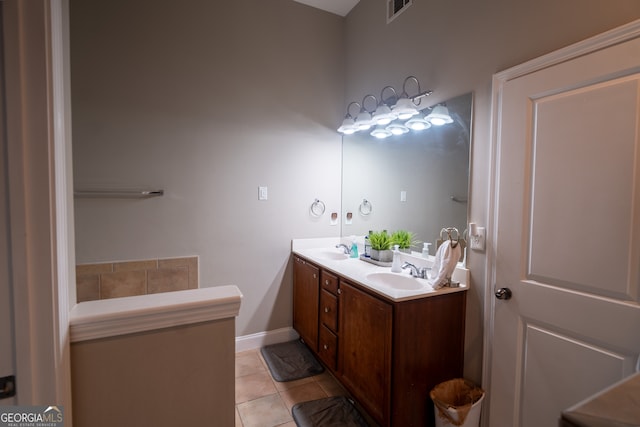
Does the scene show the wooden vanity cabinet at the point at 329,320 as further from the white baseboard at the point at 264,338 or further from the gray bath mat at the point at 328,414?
the white baseboard at the point at 264,338

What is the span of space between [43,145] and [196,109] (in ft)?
6.14

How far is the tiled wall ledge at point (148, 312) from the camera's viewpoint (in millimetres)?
886

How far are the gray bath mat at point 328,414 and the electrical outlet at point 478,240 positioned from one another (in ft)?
4.12

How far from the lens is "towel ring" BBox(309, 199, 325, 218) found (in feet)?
9.43

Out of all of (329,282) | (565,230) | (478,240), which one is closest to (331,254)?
(329,282)

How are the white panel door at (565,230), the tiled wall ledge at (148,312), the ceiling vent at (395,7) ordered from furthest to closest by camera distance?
the ceiling vent at (395,7), the white panel door at (565,230), the tiled wall ledge at (148,312)

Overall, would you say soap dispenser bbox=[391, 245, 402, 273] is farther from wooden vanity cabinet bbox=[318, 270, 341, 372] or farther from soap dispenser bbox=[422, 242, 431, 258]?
wooden vanity cabinet bbox=[318, 270, 341, 372]

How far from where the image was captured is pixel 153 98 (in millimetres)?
2281

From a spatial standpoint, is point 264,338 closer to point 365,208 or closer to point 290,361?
point 290,361

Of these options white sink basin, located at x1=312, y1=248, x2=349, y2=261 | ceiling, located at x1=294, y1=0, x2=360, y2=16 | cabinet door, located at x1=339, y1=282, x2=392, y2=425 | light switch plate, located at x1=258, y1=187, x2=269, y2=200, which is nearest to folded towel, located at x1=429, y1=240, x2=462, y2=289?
cabinet door, located at x1=339, y1=282, x2=392, y2=425

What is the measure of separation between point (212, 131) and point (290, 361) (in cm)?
202

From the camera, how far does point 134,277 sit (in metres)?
2.27

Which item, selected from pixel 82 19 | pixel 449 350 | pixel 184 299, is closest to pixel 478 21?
pixel 449 350

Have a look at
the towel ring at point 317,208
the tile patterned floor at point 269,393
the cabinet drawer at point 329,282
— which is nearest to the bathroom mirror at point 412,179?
the towel ring at point 317,208
